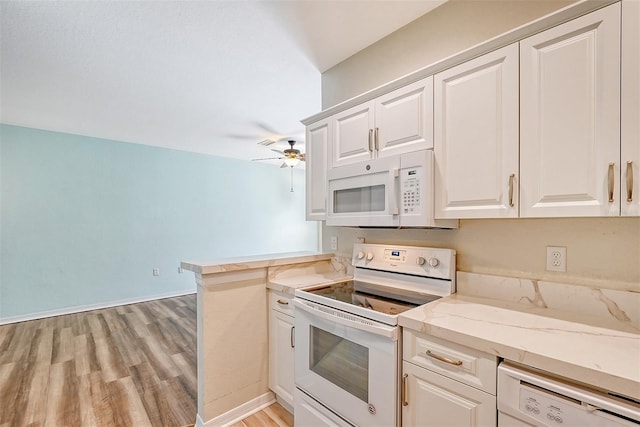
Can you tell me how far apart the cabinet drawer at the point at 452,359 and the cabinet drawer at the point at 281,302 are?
0.88 m

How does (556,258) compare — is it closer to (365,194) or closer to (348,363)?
(365,194)

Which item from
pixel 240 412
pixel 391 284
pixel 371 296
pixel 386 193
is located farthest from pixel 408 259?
pixel 240 412

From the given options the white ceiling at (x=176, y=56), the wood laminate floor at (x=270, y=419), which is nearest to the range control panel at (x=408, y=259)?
the wood laminate floor at (x=270, y=419)

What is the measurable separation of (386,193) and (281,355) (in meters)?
1.33

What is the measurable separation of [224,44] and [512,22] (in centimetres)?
190

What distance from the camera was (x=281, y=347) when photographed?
2.03 m

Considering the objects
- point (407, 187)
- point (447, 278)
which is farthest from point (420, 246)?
point (407, 187)

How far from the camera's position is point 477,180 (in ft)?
4.59

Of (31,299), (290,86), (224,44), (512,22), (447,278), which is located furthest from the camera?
(31,299)

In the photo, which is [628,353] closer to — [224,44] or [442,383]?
[442,383]

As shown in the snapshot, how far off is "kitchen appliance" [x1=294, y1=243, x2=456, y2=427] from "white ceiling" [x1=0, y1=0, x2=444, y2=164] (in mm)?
1623

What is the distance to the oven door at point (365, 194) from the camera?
165 centimetres

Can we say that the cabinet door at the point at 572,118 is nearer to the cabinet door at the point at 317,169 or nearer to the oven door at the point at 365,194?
the oven door at the point at 365,194

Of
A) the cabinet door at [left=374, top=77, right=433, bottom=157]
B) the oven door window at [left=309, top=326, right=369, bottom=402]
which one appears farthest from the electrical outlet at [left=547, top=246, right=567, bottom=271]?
the oven door window at [left=309, top=326, right=369, bottom=402]
